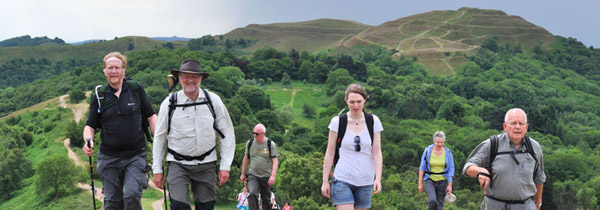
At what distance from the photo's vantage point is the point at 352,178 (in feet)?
21.9

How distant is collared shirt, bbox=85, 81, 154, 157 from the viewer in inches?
258

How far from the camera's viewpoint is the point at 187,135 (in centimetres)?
629

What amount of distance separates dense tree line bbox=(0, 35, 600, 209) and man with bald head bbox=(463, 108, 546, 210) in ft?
73.5

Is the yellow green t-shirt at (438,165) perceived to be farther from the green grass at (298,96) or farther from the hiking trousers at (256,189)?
the green grass at (298,96)

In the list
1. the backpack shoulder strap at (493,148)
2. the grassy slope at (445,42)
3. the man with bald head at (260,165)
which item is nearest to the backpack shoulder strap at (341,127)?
the backpack shoulder strap at (493,148)

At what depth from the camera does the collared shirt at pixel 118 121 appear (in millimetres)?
6555

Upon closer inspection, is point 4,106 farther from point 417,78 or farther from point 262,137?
point 262,137

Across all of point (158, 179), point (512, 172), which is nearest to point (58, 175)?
point (158, 179)

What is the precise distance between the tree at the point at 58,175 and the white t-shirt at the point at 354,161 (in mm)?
41688

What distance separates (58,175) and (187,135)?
41.3m

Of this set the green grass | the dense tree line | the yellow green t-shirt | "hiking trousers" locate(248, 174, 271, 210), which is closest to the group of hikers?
the yellow green t-shirt

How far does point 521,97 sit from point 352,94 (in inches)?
5634

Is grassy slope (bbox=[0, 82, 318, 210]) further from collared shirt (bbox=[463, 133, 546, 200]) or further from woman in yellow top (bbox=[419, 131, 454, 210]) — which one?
collared shirt (bbox=[463, 133, 546, 200])

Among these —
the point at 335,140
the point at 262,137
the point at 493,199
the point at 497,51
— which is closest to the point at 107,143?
the point at 335,140
